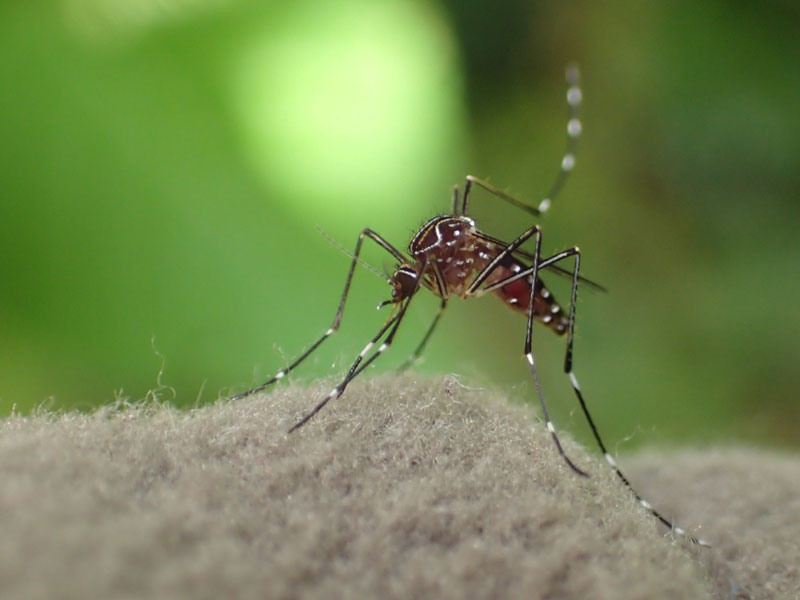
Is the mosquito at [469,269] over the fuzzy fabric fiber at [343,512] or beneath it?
over

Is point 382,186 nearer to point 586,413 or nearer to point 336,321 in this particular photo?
point 336,321

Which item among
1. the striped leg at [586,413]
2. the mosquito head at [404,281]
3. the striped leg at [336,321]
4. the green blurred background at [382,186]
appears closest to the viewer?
the striped leg at [586,413]

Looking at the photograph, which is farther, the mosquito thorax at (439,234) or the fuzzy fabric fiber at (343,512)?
the mosquito thorax at (439,234)

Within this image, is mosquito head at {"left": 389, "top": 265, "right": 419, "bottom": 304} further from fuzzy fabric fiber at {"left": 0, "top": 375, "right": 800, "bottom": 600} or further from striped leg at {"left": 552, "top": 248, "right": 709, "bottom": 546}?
fuzzy fabric fiber at {"left": 0, "top": 375, "right": 800, "bottom": 600}

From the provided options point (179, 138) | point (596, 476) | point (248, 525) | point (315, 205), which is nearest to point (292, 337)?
point (315, 205)

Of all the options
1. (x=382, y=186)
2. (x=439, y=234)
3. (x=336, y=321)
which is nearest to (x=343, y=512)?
(x=336, y=321)

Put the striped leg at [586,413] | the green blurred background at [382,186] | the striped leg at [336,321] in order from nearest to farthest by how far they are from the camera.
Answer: the striped leg at [586,413] < the striped leg at [336,321] < the green blurred background at [382,186]

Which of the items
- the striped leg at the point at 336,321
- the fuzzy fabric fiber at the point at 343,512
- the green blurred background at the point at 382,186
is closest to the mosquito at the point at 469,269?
the striped leg at the point at 336,321

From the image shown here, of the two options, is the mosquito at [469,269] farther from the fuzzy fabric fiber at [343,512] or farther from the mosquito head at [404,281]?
the fuzzy fabric fiber at [343,512]

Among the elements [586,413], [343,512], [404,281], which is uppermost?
[404,281]
